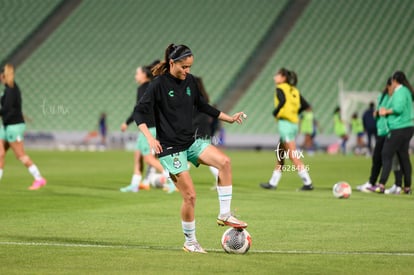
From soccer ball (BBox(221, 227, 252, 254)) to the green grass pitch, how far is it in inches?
3.7

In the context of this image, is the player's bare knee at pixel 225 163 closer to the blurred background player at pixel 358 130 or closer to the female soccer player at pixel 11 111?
A: the female soccer player at pixel 11 111

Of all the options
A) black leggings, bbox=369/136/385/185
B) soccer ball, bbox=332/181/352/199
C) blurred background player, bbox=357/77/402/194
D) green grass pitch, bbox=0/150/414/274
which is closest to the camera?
green grass pitch, bbox=0/150/414/274

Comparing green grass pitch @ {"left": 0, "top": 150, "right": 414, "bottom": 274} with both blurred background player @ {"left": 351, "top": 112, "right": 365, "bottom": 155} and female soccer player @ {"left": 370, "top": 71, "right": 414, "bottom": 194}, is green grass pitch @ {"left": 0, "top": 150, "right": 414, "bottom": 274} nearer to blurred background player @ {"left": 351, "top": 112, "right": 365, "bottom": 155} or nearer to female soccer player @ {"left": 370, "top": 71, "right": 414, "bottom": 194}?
female soccer player @ {"left": 370, "top": 71, "right": 414, "bottom": 194}

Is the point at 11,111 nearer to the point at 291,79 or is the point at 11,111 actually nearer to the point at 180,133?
the point at 291,79

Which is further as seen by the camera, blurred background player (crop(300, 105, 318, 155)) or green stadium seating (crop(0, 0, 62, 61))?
green stadium seating (crop(0, 0, 62, 61))

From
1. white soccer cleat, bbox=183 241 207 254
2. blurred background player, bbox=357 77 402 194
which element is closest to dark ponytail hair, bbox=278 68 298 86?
blurred background player, bbox=357 77 402 194

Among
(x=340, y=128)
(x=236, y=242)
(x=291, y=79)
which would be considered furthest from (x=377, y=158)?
(x=340, y=128)

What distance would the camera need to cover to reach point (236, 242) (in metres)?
8.36

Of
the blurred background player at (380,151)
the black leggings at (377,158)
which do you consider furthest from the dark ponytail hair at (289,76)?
the black leggings at (377,158)

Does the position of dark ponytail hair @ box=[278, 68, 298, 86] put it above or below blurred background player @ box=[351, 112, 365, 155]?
above

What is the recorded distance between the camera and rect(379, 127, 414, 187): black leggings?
16219 mm

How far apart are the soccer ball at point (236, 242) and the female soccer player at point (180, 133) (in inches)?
4.4

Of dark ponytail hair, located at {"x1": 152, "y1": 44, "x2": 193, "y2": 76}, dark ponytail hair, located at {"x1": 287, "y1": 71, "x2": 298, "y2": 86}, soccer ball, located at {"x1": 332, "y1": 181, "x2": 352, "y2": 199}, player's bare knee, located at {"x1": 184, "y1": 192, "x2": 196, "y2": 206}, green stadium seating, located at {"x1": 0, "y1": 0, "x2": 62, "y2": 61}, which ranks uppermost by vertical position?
green stadium seating, located at {"x1": 0, "y1": 0, "x2": 62, "y2": 61}

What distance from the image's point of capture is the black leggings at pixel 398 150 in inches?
639
